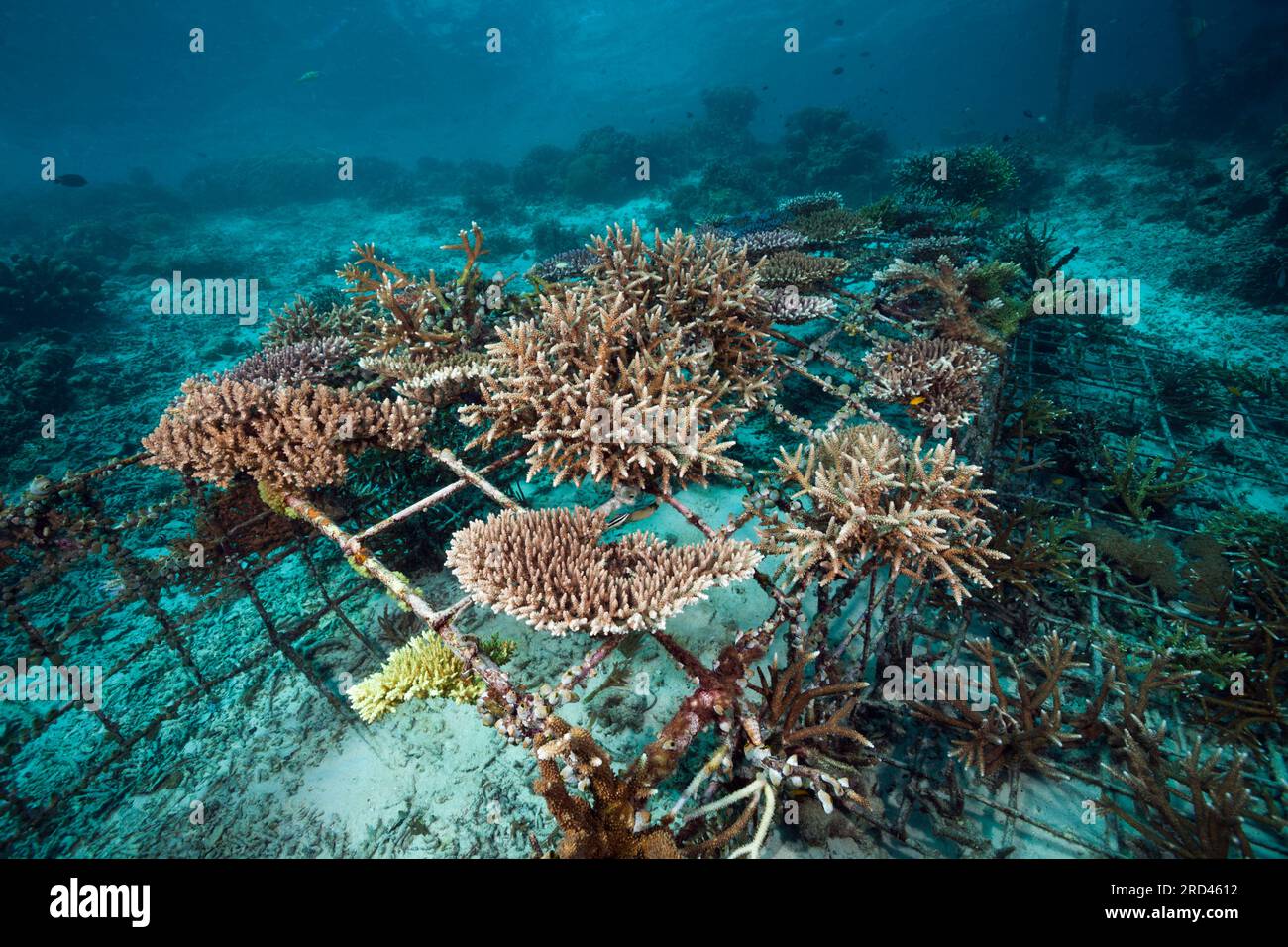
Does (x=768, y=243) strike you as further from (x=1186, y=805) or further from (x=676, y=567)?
(x=1186, y=805)

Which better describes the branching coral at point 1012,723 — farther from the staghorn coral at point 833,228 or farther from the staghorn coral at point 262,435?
the staghorn coral at point 833,228

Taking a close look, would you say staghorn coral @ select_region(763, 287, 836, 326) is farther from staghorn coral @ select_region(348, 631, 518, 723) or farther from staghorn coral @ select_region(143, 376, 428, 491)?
staghorn coral @ select_region(348, 631, 518, 723)

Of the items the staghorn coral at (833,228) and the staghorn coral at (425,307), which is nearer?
the staghorn coral at (425,307)

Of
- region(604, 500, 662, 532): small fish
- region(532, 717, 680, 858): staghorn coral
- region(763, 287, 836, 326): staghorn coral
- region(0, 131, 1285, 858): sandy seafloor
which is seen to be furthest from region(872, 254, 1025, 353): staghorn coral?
region(532, 717, 680, 858): staghorn coral

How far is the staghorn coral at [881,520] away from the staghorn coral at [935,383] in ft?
4.59

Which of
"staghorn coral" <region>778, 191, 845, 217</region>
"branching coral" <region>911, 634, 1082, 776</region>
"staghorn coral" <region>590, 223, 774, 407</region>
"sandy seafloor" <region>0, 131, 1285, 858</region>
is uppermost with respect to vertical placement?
"staghorn coral" <region>778, 191, 845, 217</region>

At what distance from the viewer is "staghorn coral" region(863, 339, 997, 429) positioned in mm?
4530

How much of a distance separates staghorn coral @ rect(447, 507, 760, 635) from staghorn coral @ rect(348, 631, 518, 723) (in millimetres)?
642

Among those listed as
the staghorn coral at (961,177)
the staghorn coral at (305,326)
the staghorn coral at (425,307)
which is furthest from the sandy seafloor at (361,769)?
the staghorn coral at (961,177)

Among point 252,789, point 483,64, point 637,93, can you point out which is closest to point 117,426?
point 252,789

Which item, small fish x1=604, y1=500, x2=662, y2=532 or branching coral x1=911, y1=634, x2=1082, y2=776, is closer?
branching coral x1=911, y1=634, x2=1082, y2=776

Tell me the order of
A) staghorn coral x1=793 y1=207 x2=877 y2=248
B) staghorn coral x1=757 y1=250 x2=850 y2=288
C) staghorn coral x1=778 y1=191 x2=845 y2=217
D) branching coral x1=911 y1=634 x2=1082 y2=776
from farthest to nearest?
1. staghorn coral x1=778 y1=191 x2=845 y2=217
2. staghorn coral x1=793 y1=207 x2=877 y2=248
3. staghorn coral x1=757 y1=250 x2=850 y2=288
4. branching coral x1=911 y1=634 x2=1082 y2=776

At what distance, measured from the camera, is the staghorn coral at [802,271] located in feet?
21.9
